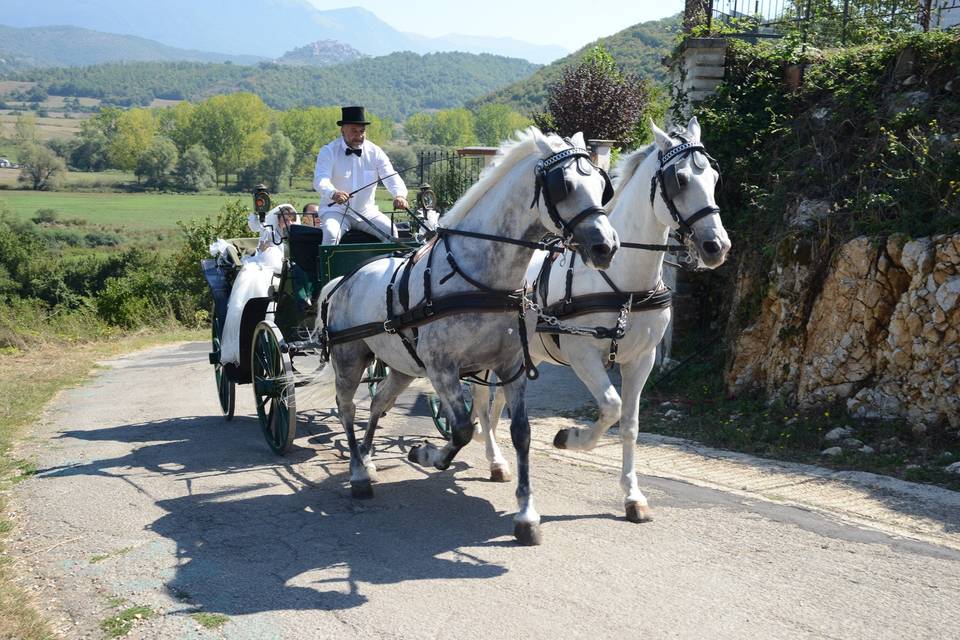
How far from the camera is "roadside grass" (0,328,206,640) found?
427 cm

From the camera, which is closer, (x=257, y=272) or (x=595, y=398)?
(x=595, y=398)

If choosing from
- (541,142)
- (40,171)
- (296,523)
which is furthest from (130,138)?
(541,142)

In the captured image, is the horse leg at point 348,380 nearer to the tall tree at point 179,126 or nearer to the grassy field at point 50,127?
the tall tree at point 179,126

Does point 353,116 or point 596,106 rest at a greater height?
point 596,106

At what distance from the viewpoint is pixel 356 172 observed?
8039 millimetres

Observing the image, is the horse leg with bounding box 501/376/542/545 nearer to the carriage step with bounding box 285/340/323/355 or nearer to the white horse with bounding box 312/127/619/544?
the white horse with bounding box 312/127/619/544

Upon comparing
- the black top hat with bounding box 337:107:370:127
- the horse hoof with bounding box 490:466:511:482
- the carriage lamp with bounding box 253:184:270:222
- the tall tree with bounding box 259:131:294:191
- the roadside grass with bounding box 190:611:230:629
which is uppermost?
the tall tree with bounding box 259:131:294:191

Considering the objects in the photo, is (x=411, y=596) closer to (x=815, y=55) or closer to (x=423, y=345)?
Result: (x=423, y=345)

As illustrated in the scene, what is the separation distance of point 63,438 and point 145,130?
4586 inches

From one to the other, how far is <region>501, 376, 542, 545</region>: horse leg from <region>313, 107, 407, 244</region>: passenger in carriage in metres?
2.77

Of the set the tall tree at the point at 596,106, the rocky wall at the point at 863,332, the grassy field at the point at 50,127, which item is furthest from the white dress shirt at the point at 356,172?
the grassy field at the point at 50,127

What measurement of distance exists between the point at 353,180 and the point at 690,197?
12.1 feet

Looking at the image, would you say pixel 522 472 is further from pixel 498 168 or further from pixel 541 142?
pixel 541 142

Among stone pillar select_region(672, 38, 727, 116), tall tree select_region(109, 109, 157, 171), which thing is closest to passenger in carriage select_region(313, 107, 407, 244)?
stone pillar select_region(672, 38, 727, 116)
